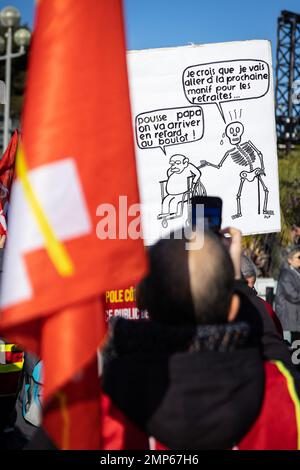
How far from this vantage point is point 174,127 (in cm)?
376

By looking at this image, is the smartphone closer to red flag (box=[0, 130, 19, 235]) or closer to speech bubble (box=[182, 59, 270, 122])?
speech bubble (box=[182, 59, 270, 122])

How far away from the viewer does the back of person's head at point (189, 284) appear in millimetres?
1445

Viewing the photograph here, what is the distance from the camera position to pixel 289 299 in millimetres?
6438

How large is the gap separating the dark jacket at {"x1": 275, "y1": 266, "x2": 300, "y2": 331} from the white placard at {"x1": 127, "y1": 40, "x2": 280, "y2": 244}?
2.78 m

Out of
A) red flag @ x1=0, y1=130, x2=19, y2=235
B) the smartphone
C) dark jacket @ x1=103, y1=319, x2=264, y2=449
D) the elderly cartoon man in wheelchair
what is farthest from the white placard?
dark jacket @ x1=103, y1=319, x2=264, y2=449

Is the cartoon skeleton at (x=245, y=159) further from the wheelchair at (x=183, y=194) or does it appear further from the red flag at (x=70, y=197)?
the red flag at (x=70, y=197)

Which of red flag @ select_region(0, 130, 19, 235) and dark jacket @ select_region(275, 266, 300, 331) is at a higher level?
red flag @ select_region(0, 130, 19, 235)

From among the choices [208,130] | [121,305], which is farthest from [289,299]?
[208,130]

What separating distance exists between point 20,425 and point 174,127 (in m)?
2.73

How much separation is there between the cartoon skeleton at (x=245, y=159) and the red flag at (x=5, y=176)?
153 cm

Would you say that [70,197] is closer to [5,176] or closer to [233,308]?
[233,308]

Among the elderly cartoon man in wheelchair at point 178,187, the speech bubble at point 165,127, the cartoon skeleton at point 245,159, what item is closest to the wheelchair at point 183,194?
the elderly cartoon man in wheelchair at point 178,187

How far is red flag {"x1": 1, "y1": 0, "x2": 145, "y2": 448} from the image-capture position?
135 cm

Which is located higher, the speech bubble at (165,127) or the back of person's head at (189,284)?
the speech bubble at (165,127)
